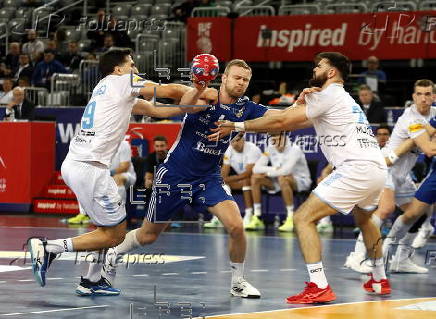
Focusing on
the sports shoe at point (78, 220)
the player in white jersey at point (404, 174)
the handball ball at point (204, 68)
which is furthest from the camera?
the sports shoe at point (78, 220)

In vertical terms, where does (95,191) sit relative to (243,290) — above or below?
above

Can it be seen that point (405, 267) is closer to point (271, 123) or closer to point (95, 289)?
point (271, 123)

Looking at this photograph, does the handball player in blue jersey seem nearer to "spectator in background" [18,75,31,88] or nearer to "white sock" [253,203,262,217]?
"white sock" [253,203,262,217]

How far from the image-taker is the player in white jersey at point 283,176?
1764 centimetres

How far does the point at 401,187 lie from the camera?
40.7 ft

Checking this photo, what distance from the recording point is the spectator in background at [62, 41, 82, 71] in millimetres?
21922

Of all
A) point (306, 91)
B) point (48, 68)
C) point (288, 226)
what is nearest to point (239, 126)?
point (306, 91)

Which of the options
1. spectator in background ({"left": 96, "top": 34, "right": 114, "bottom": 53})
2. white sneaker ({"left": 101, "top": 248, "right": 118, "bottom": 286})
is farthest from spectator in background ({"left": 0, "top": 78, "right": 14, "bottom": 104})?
white sneaker ({"left": 101, "top": 248, "right": 118, "bottom": 286})

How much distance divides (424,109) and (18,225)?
26.9 feet

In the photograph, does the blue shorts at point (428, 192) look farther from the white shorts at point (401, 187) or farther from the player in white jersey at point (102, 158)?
the player in white jersey at point (102, 158)

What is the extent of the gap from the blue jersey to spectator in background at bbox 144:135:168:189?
223 inches

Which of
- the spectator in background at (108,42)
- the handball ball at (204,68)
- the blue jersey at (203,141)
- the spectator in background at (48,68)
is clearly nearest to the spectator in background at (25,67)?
the spectator in background at (48,68)

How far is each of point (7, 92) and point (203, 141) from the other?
515 inches

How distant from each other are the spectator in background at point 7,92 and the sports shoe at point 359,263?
11.7 meters
